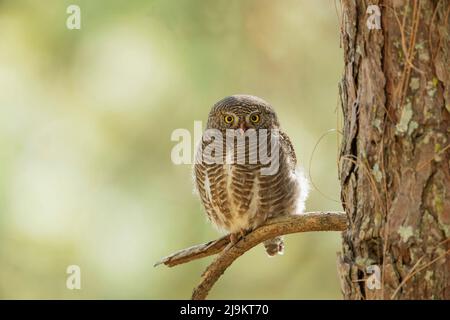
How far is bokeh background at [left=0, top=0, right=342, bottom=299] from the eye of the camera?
24.3 ft

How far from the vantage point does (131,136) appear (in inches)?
302

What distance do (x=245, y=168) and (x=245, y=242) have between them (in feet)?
3.46

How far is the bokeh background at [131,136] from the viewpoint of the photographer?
24.3 feet

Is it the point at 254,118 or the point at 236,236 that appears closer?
the point at 236,236

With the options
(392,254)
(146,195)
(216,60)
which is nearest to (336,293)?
(146,195)

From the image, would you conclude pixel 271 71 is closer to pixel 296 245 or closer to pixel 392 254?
pixel 296 245

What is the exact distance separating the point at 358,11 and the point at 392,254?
1.01 m

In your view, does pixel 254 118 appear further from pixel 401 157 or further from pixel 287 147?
pixel 401 157
